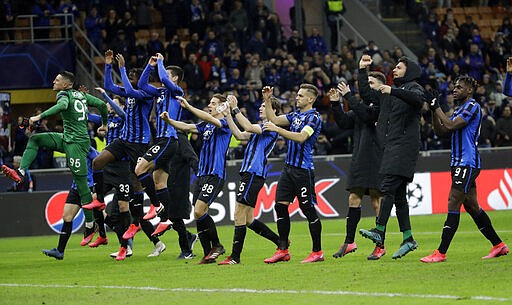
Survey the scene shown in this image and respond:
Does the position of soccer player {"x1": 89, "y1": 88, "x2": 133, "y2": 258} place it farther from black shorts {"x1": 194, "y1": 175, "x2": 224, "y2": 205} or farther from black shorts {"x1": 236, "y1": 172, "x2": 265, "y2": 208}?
black shorts {"x1": 236, "y1": 172, "x2": 265, "y2": 208}

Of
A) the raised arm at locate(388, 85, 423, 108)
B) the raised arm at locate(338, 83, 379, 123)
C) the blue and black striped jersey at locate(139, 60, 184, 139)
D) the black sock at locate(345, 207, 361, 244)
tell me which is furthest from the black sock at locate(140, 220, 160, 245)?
the raised arm at locate(388, 85, 423, 108)

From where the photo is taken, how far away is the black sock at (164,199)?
1556 cm

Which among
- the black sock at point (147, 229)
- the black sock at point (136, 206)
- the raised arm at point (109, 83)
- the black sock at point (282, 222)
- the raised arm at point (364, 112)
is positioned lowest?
the black sock at point (147, 229)

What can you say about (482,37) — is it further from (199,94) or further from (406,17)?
(199,94)

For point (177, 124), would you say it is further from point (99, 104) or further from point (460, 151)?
point (460, 151)

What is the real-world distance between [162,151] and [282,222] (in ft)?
7.71

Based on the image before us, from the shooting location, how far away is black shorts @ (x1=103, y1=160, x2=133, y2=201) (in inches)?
640

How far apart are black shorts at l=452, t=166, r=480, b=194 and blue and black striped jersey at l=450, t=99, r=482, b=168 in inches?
2.0

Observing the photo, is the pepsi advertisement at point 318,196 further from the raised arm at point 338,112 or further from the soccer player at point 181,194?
the raised arm at point 338,112

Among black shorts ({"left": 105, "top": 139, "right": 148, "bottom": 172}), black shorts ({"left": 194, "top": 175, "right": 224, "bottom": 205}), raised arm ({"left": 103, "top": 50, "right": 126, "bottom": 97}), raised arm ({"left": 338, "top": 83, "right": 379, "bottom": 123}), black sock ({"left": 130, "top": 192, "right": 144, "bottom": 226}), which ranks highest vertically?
raised arm ({"left": 103, "top": 50, "right": 126, "bottom": 97})

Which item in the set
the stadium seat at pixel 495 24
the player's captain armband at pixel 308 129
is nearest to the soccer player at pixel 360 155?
the player's captain armband at pixel 308 129

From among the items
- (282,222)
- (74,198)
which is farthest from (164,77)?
(74,198)

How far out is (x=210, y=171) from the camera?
1416 centimetres

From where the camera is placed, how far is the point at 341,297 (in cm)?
1020
